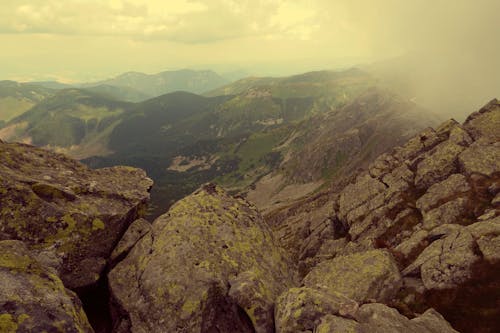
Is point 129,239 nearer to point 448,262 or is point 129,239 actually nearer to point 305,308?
point 305,308

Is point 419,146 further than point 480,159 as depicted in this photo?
Yes

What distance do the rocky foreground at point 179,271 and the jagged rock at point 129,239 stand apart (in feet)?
0.28

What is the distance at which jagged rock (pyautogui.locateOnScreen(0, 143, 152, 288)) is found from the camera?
1912 cm

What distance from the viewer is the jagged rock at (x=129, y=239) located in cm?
2225

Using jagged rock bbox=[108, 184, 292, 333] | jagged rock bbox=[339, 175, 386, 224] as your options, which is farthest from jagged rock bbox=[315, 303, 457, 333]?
jagged rock bbox=[339, 175, 386, 224]

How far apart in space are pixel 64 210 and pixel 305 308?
15190 mm

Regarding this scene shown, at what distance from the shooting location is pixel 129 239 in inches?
912

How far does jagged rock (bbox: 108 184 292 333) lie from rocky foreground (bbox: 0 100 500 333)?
72 millimetres

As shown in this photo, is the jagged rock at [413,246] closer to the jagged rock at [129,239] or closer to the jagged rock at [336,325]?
the jagged rock at [336,325]

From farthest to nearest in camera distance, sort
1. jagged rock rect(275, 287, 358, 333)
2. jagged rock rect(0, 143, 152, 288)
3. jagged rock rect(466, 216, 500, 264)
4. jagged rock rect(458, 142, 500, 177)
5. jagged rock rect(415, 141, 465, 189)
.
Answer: jagged rock rect(415, 141, 465, 189) → jagged rock rect(458, 142, 500, 177) → jagged rock rect(466, 216, 500, 264) → jagged rock rect(0, 143, 152, 288) → jagged rock rect(275, 287, 358, 333)

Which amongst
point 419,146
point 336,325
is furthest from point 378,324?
point 419,146

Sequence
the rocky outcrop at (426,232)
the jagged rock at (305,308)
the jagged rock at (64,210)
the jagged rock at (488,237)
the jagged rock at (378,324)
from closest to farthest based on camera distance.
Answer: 1. the jagged rock at (378,324)
2. the jagged rock at (305,308)
3. the jagged rock at (64,210)
4. the rocky outcrop at (426,232)
5. the jagged rock at (488,237)

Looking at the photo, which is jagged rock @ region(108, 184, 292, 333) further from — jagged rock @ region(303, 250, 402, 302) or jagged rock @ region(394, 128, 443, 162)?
jagged rock @ region(394, 128, 443, 162)

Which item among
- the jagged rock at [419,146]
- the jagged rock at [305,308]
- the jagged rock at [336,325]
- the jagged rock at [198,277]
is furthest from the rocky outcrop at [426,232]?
the jagged rock at [198,277]
